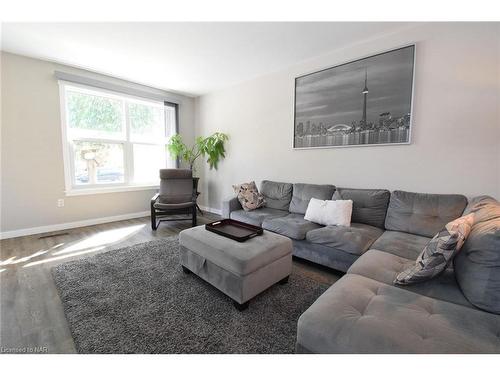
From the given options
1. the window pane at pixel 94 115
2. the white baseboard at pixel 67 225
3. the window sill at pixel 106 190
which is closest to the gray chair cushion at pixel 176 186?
the window sill at pixel 106 190

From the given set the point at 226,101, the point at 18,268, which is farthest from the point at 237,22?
the point at 18,268

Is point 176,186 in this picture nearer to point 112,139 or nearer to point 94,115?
Result: point 112,139

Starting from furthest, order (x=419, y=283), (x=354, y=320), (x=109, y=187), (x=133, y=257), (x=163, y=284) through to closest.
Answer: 1. (x=109, y=187)
2. (x=133, y=257)
3. (x=163, y=284)
4. (x=419, y=283)
5. (x=354, y=320)

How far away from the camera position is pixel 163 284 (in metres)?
1.94

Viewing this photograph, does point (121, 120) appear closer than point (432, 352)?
No

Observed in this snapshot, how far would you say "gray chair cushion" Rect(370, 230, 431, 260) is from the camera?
1.69 m

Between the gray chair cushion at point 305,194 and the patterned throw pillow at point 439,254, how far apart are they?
4.94 ft

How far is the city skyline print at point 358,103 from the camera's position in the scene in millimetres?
2389

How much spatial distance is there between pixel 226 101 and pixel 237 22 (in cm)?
212

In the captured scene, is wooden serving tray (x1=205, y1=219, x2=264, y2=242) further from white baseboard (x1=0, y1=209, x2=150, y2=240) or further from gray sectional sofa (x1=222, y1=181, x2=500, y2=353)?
white baseboard (x1=0, y1=209, x2=150, y2=240)

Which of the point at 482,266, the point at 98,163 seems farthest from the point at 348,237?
the point at 98,163

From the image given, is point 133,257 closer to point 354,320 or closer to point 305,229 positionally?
point 305,229

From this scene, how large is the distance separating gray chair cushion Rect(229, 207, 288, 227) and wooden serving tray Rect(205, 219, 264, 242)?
21.6 inches

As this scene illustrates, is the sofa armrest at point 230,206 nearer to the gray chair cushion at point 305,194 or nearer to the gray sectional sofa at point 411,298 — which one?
the gray chair cushion at point 305,194
